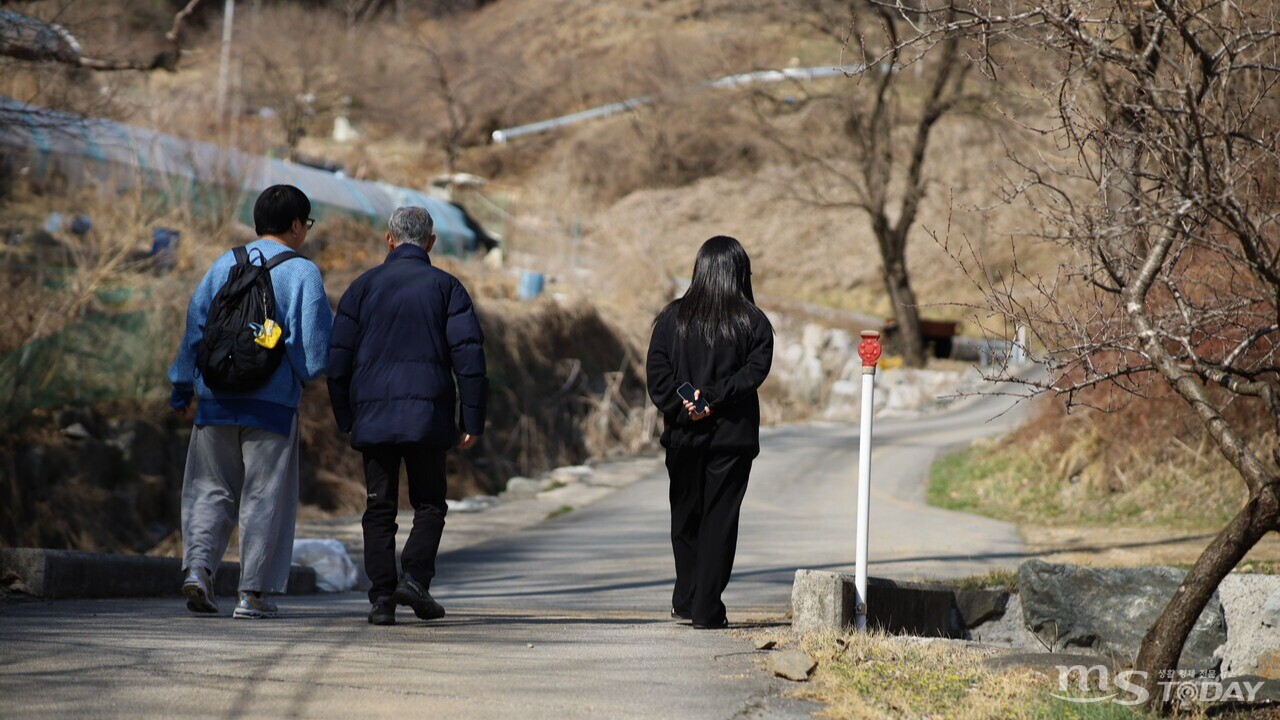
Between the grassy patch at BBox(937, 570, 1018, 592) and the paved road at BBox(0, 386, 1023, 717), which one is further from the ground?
the paved road at BBox(0, 386, 1023, 717)

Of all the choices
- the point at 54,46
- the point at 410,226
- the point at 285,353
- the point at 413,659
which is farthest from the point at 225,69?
the point at 413,659

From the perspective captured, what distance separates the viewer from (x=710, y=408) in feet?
21.1

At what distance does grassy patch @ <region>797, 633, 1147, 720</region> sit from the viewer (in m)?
4.70

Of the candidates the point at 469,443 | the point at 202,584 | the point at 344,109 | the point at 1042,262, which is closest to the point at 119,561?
the point at 202,584

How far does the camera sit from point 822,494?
16.1m

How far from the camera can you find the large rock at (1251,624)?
275 inches

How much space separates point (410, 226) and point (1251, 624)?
4.84m

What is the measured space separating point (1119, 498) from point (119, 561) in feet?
33.5

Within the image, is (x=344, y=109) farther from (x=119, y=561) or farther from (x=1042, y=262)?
(x=119, y=561)

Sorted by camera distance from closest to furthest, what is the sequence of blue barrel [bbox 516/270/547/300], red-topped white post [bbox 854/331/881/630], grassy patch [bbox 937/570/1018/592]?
red-topped white post [bbox 854/331/881/630], grassy patch [bbox 937/570/1018/592], blue barrel [bbox 516/270/547/300]

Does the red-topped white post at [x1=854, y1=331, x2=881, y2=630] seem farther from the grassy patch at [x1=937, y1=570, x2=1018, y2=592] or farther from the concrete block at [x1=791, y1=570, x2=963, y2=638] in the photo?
the grassy patch at [x1=937, y1=570, x2=1018, y2=592]

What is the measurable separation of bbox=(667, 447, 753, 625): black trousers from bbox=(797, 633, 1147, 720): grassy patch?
735mm

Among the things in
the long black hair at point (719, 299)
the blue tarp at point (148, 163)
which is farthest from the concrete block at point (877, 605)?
the blue tarp at point (148, 163)

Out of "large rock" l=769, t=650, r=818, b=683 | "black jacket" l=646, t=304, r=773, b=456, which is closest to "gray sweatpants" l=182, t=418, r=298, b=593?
"black jacket" l=646, t=304, r=773, b=456
